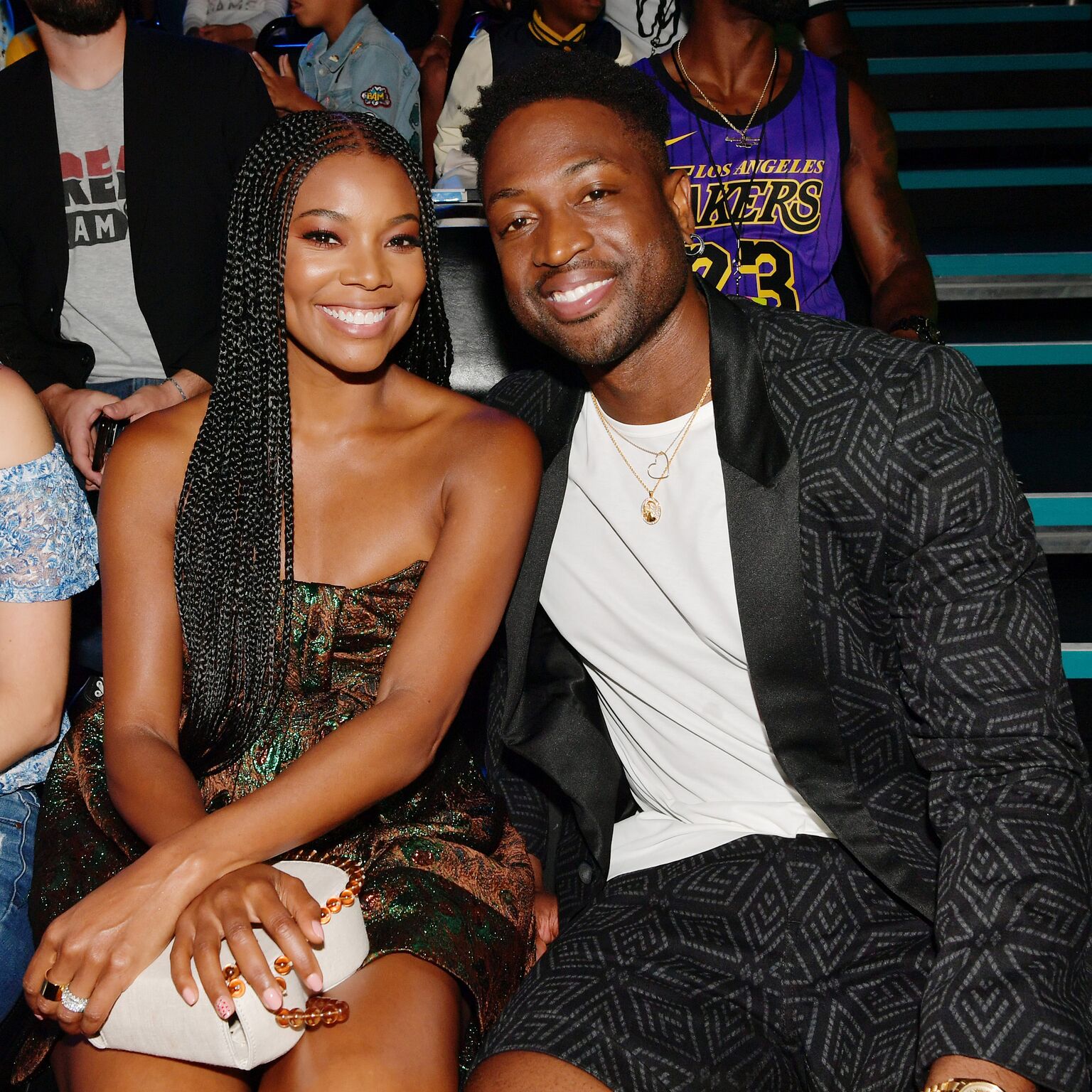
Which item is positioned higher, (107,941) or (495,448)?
(495,448)

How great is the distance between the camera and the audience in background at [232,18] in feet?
14.4

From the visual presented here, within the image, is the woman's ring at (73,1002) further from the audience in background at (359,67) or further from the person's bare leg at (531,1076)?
the audience in background at (359,67)

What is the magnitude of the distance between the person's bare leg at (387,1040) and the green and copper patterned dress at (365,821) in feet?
0.31

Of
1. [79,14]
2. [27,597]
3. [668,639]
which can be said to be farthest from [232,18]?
[668,639]

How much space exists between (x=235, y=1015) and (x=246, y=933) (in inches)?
3.6

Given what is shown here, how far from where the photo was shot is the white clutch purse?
1.34 meters

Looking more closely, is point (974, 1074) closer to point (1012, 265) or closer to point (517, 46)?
point (1012, 265)

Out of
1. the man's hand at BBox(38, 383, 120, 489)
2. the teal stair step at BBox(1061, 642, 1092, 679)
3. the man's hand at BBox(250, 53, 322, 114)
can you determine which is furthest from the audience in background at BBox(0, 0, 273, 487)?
the teal stair step at BBox(1061, 642, 1092, 679)

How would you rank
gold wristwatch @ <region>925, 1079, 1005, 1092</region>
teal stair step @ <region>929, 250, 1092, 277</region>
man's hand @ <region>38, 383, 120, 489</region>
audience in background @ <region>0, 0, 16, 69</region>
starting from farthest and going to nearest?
audience in background @ <region>0, 0, 16, 69</region> → teal stair step @ <region>929, 250, 1092, 277</region> → man's hand @ <region>38, 383, 120, 489</region> → gold wristwatch @ <region>925, 1079, 1005, 1092</region>

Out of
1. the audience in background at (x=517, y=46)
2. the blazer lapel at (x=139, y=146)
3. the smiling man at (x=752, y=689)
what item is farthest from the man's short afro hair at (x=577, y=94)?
the audience in background at (x=517, y=46)

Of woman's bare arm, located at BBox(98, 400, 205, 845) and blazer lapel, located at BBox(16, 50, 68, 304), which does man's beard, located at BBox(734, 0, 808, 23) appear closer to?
blazer lapel, located at BBox(16, 50, 68, 304)

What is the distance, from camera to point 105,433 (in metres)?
2.53

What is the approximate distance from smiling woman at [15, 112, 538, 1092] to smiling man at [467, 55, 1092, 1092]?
14 centimetres

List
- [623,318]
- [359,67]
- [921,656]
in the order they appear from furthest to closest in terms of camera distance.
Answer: [359,67], [623,318], [921,656]
